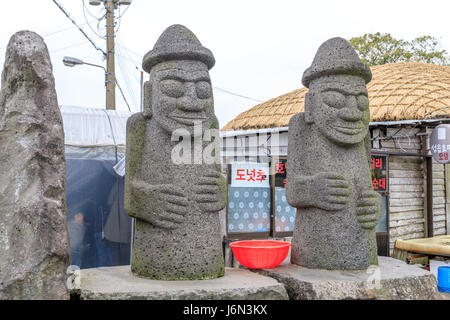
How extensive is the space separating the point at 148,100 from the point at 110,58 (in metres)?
6.27

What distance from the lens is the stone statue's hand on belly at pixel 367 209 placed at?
380 centimetres

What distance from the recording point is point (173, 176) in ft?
11.3

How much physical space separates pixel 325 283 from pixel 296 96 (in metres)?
6.54

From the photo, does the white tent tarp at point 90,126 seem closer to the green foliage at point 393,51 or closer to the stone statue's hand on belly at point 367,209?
the stone statue's hand on belly at point 367,209

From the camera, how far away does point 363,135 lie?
153 inches

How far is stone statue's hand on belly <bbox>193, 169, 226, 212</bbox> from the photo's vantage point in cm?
343

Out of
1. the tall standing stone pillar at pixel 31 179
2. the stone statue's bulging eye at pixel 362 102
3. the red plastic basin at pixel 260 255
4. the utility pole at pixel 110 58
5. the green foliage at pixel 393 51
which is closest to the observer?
the tall standing stone pillar at pixel 31 179

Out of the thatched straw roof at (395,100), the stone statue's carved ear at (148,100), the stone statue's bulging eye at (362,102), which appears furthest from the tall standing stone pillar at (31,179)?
the thatched straw roof at (395,100)

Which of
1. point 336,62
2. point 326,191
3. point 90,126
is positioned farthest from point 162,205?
point 90,126

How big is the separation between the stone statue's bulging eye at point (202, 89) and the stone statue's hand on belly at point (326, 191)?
3.86ft

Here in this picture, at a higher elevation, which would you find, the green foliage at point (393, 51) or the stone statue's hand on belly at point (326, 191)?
the green foliage at point (393, 51)

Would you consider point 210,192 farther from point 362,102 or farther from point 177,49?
point 362,102

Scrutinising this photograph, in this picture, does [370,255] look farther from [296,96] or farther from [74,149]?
[296,96]
